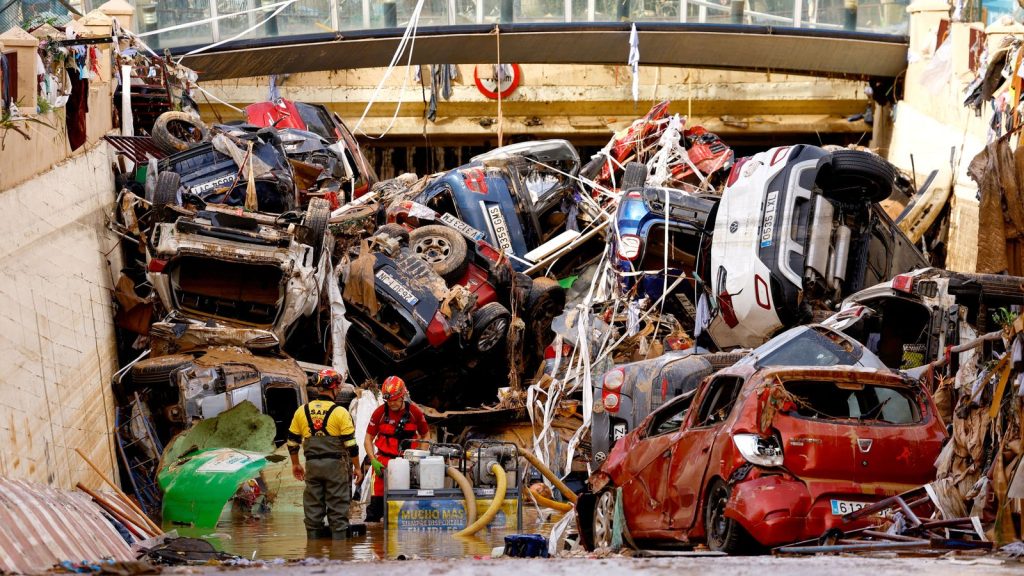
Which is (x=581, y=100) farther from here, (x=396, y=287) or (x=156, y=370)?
(x=156, y=370)

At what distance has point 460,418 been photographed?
18.2m

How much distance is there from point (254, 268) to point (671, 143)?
8428mm

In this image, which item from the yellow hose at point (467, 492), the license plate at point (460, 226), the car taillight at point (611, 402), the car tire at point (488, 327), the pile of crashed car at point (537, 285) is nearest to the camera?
the yellow hose at point (467, 492)

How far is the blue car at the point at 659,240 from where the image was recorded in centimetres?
2016

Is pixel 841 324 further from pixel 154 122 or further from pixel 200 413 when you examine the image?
pixel 154 122

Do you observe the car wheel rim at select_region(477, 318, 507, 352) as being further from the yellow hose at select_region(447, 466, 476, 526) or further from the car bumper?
the car bumper

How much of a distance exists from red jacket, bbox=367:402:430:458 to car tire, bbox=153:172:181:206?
598 cm

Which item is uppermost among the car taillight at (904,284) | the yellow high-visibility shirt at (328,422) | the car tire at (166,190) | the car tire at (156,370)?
the car tire at (166,190)

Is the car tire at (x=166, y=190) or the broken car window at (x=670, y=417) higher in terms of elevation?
the car tire at (x=166, y=190)

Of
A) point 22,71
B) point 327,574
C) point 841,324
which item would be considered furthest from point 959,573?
point 22,71

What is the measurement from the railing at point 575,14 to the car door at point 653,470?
1897 centimetres

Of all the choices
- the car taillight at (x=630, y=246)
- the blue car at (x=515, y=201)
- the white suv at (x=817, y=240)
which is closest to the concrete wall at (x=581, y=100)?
the blue car at (x=515, y=201)

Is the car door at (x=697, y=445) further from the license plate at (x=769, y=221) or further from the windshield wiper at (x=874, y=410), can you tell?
the license plate at (x=769, y=221)

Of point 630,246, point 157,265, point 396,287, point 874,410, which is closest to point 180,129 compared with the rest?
point 157,265
